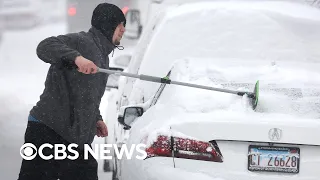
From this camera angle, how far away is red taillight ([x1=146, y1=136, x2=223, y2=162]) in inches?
159

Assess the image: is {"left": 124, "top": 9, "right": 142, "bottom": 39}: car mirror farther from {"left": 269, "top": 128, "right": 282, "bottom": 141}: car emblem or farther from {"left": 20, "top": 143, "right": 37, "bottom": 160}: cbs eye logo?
{"left": 269, "top": 128, "right": 282, "bottom": 141}: car emblem

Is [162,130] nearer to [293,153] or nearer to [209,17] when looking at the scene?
[293,153]

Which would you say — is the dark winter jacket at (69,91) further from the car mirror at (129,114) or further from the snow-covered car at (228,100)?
the car mirror at (129,114)

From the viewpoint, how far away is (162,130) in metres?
4.14

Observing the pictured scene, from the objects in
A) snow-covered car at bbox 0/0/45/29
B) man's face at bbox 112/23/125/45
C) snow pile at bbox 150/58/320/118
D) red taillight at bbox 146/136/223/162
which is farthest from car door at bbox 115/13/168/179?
snow-covered car at bbox 0/0/45/29

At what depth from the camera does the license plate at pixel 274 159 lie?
4.05 m

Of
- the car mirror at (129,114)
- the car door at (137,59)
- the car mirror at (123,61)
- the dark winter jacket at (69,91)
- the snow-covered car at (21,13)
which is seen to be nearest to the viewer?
the dark winter jacket at (69,91)

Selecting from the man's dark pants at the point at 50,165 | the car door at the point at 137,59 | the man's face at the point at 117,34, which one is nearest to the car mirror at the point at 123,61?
the car door at the point at 137,59

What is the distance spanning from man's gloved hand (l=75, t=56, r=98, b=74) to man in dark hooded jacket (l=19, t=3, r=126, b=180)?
1.3 inches

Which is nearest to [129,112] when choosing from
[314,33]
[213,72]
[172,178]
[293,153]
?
[213,72]

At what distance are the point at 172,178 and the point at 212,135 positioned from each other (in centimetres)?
36

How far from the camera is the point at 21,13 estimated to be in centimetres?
2433

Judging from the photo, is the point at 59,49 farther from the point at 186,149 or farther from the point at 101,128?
the point at 186,149

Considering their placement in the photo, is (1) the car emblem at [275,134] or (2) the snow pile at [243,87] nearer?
(1) the car emblem at [275,134]
